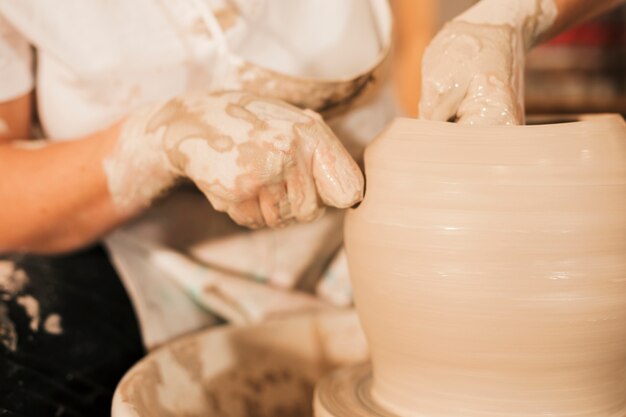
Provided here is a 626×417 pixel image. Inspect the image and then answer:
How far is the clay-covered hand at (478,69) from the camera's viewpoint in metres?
0.90

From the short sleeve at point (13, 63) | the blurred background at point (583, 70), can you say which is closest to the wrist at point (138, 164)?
the short sleeve at point (13, 63)

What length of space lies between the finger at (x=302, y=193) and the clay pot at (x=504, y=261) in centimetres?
6

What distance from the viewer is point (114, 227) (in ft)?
3.81

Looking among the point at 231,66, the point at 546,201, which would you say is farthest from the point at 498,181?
the point at 231,66

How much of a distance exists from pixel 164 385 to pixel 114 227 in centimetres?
29

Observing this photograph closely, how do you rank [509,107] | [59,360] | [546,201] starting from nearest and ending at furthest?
1. [546,201]
2. [509,107]
3. [59,360]

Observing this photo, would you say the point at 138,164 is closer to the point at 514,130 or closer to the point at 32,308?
the point at 32,308

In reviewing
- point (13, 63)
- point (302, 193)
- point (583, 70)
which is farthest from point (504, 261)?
point (583, 70)

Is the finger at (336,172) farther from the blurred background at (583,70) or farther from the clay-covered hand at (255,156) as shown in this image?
the blurred background at (583,70)

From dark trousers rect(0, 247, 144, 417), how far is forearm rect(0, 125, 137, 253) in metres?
0.05

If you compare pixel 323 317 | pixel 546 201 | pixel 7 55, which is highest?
pixel 7 55

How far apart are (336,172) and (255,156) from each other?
0.30 ft

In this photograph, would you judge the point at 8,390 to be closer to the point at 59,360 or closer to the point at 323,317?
the point at 59,360

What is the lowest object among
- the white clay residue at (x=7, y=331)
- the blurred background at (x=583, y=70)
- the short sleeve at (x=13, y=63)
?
the blurred background at (x=583, y=70)
